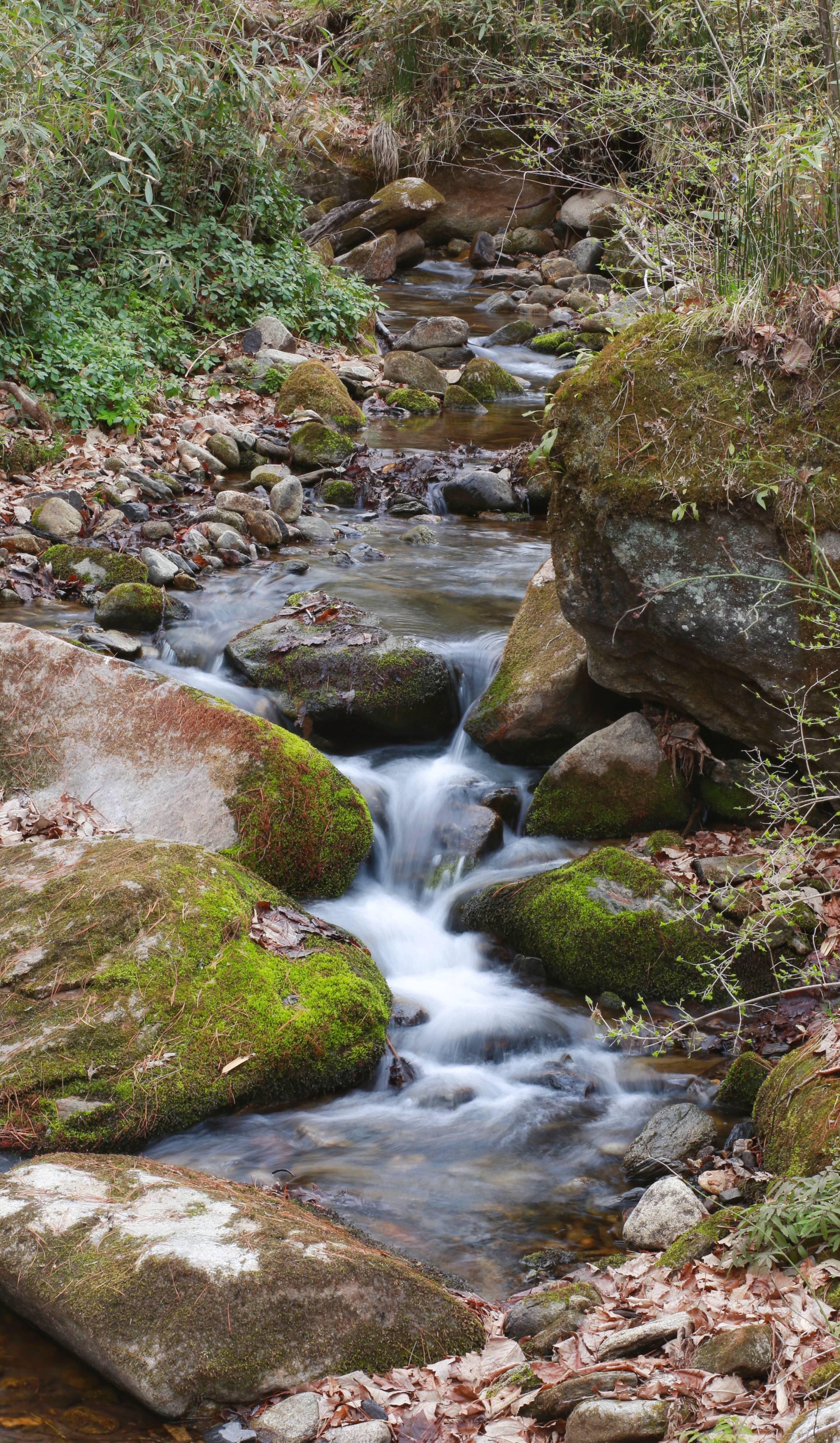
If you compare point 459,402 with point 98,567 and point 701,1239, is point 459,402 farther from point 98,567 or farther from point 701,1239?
point 701,1239

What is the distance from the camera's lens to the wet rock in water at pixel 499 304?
18672 mm

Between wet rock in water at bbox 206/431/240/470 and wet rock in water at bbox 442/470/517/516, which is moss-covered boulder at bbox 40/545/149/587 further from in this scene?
wet rock in water at bbox 442/470/517/516

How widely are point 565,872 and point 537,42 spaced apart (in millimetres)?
17325

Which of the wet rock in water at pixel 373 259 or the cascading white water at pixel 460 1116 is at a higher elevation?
the wet rock in water at pixel 373 259

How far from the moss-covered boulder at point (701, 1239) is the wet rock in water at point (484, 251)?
20.3 m

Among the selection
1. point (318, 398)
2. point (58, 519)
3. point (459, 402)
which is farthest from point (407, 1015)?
point (459, 402)

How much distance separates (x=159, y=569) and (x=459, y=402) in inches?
275

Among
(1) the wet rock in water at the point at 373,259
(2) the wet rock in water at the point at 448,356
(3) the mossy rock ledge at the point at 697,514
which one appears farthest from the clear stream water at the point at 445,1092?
(1) the wet rock in water at the point at 373,259

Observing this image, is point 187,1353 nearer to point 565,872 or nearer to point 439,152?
point 565,872

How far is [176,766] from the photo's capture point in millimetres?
5688

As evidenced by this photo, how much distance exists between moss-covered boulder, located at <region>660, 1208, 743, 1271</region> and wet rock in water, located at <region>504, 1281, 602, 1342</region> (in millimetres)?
243

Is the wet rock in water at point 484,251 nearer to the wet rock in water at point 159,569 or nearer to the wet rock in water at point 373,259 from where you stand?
the wet rock in water at point 373,259

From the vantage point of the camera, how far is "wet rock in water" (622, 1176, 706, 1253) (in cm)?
366

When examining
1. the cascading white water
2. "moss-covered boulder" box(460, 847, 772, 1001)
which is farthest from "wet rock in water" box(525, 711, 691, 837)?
"moss-covered boulder" box(460, 847, 772, 1001)
